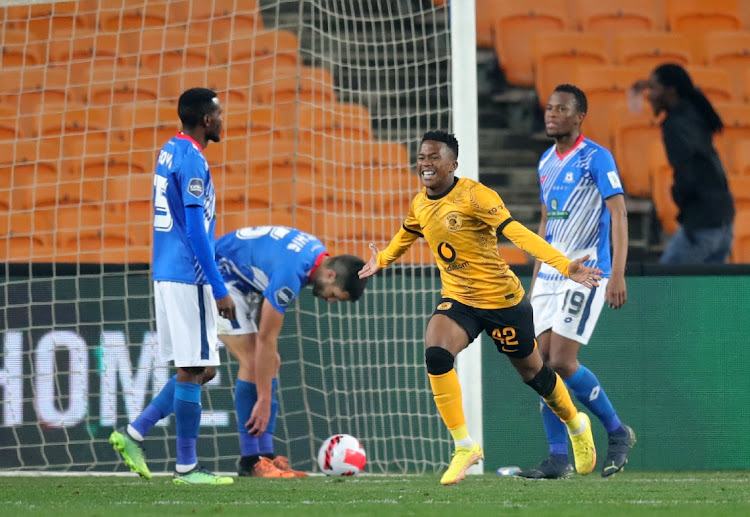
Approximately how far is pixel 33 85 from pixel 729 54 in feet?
19.3

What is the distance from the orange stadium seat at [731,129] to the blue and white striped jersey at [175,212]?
5.35 meters

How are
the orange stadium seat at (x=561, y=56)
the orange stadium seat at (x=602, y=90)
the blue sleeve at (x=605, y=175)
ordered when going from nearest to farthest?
1. the blue sleeve at (x=605, y=175)
2. the orange stadium seat at (x=602, y=90)
3. the orange stadium seat at (x=561, y=56)

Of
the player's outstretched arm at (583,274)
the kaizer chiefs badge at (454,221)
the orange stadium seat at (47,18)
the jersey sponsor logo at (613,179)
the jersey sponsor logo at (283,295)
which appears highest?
the orange stadium seat at (47,18)

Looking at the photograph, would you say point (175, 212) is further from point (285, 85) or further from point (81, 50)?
point (81, 50)

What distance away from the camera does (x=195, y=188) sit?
543cm

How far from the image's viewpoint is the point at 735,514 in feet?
13.6

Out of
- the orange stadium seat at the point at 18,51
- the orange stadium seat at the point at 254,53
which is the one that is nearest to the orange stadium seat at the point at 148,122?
the orange stadium seat at the point at 254,53

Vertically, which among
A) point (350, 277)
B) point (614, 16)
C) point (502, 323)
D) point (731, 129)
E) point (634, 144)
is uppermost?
point (614, 16)

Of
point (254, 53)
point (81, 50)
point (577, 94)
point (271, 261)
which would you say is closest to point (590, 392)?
point (577, 94)

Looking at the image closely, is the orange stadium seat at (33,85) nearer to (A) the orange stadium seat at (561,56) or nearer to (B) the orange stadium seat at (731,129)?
(A) the orange stadium seat at (561,56)

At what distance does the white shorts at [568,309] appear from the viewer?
233 inches

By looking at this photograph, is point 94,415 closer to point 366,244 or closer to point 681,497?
point 366,244

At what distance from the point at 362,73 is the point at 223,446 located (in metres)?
3.92

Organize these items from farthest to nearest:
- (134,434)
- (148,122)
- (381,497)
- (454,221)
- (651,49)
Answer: (651,49) < (148,122) < (134,434) < (454,221) < (381,497)
